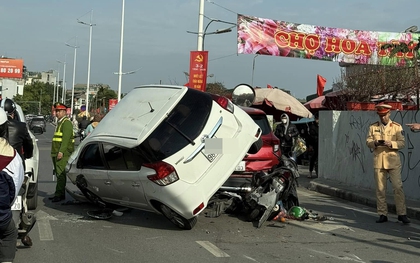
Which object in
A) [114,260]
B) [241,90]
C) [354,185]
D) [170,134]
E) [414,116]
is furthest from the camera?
[241,90]

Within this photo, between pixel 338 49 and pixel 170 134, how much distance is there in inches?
591

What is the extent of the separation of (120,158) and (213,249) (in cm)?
190

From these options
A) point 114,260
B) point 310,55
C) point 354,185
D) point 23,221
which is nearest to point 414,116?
point 354,185

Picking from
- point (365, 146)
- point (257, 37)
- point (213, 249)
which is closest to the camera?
point (213, 249)

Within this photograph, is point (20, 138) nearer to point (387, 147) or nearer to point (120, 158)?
point (120, 158)

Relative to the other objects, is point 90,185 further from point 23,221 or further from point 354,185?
point 354,185

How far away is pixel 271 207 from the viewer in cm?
789

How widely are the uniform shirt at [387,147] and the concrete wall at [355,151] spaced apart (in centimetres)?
226

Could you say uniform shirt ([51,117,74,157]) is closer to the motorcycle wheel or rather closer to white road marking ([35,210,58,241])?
white road marking ([35,210,58,241])

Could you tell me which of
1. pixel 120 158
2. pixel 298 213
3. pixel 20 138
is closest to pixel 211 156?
pixel 120 158

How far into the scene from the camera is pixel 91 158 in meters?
8.09

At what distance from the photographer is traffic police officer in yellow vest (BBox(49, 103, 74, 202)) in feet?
31.9

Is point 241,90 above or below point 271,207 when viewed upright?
above

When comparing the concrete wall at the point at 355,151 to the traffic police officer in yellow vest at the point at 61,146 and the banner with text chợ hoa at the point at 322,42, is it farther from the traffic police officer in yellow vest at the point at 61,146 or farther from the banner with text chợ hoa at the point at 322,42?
the traffic police officer in yellow vest at the point at 61,146
